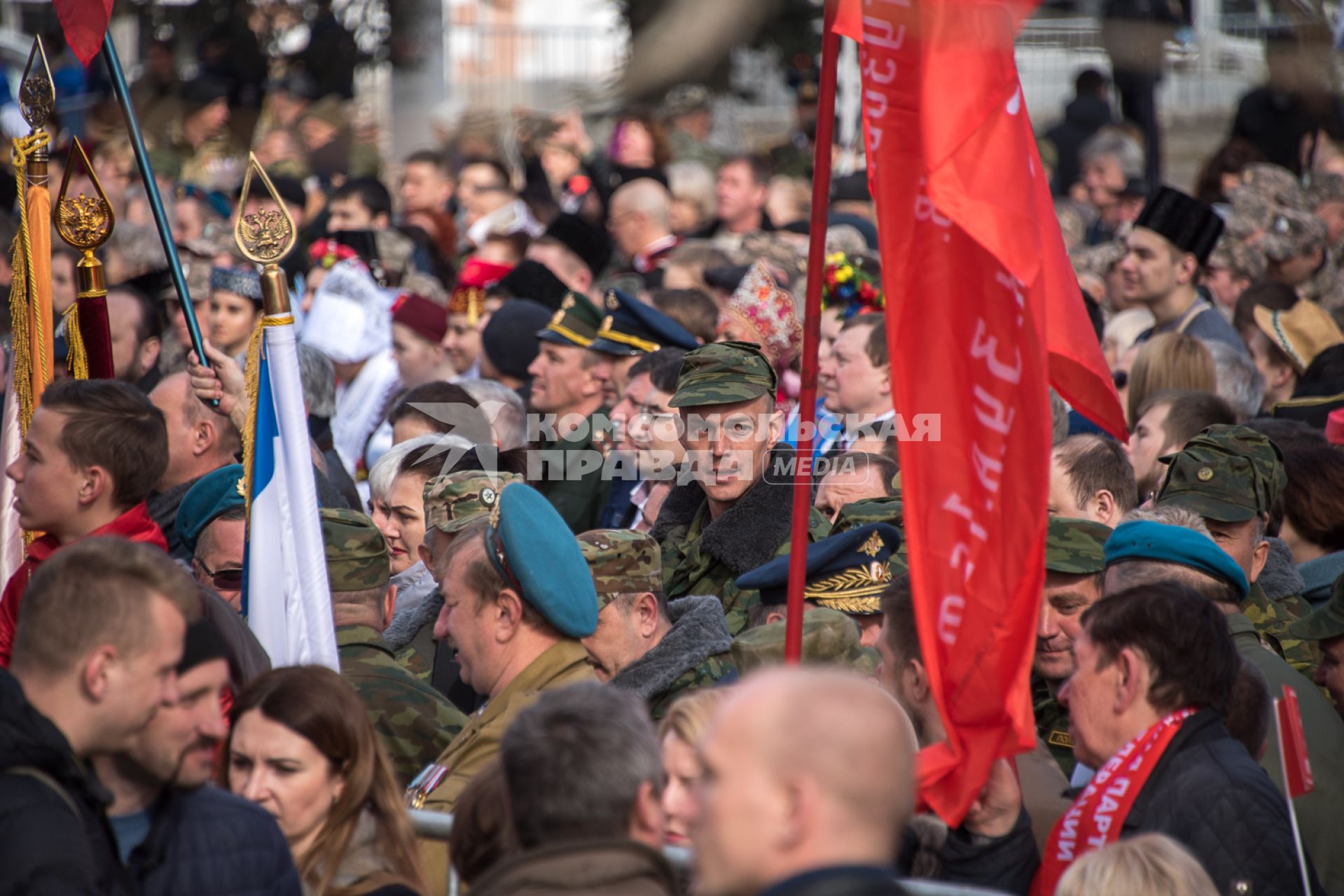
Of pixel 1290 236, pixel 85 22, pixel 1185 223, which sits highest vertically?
pixel 85 22

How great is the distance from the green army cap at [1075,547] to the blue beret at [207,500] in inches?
98.2

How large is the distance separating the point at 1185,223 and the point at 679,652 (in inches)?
201

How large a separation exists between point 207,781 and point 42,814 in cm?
58

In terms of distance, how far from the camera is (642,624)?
191 inches

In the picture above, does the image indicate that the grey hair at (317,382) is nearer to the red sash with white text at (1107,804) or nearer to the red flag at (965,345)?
the red flag at (965,345)

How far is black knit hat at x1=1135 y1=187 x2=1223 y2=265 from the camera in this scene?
27.9 feet

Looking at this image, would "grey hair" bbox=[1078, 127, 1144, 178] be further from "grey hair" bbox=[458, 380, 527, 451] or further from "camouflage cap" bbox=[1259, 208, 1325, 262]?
"grey hair" bbox=[458, 380, 527, 451]

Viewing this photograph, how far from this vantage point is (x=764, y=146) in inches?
648

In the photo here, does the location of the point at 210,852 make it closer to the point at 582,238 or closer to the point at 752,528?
the point at 752,528

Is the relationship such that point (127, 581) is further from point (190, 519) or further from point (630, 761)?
point (190, 519)

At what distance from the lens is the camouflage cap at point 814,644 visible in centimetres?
396

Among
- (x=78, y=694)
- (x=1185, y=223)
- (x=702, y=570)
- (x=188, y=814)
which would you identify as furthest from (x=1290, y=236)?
(x=78, y=694)

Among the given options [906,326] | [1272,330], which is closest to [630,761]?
[906,326]

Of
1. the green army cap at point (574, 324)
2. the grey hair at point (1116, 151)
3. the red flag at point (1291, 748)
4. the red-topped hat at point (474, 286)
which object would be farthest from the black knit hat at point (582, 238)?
the red flag at point (1291, 748)
